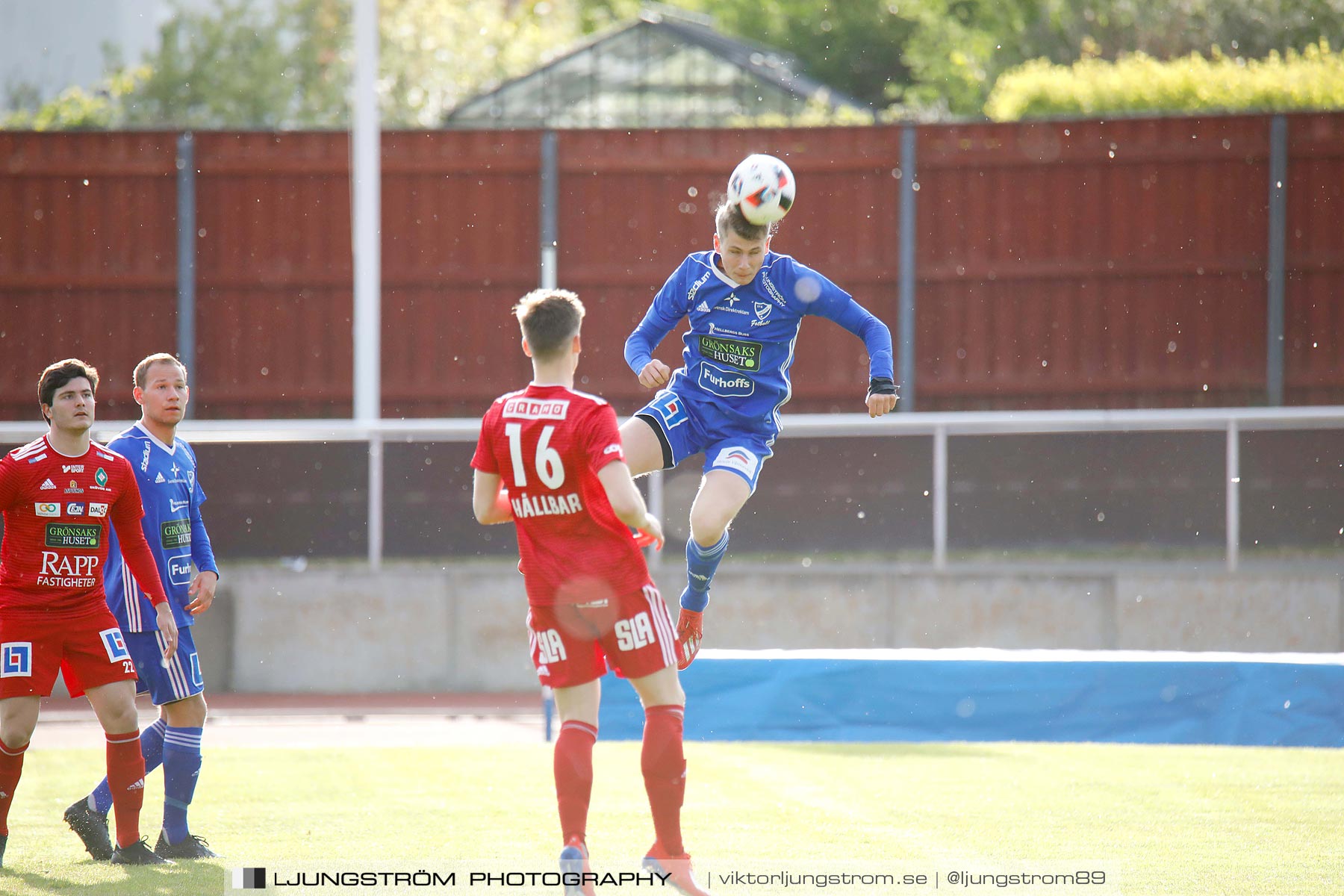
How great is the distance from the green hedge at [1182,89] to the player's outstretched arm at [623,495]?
1509cm

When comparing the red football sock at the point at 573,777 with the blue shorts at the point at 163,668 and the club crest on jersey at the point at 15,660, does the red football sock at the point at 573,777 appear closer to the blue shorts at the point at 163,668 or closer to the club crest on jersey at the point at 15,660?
the blue shorts at the point at 163,668

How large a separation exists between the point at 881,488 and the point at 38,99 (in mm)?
20638

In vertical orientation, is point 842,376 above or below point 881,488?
above

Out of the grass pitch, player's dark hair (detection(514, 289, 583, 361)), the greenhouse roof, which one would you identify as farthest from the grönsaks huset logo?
the greenhouse roof

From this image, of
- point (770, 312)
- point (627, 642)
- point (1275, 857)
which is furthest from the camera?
point (770, 312)

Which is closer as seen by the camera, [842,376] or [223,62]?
[842,376]

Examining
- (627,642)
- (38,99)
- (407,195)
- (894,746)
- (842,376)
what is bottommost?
(894,746)

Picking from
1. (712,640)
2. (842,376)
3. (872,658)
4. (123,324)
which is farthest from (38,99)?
(872,658)

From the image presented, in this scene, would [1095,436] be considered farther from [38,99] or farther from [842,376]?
[38,99]

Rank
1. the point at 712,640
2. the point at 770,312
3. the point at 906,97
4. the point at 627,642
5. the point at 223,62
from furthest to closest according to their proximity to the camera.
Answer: the point at 906,97 → the point at 223,62 → the point at 712,640 → the point at 770,312 → the point at 627,642

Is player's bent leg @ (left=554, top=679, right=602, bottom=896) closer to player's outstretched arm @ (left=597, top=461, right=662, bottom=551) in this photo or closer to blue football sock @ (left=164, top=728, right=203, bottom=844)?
player's outstretched arm @ (left=597, top=461, right=662, bottom=551)

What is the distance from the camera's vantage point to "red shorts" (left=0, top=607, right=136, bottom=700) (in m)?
5.54

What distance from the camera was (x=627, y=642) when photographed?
4.80 meters

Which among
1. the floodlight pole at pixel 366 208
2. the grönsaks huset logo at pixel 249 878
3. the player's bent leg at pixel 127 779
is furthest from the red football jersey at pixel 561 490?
the floodlight pole at pixel 366 208
